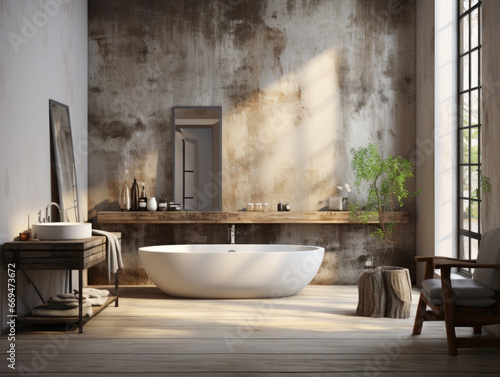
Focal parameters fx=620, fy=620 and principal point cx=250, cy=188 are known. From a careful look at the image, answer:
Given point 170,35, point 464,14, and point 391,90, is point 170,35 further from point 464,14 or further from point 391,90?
point 464,14

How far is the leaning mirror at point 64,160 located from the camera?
5742 millimetres

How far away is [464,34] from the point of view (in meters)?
6.30

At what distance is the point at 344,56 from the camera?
7082 millimetres

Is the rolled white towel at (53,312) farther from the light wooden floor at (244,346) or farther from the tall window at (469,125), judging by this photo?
the tall window at (469,125)

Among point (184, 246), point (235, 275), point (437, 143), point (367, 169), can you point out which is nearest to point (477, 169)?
point (437, 143)

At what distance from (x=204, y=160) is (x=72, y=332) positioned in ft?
9.40

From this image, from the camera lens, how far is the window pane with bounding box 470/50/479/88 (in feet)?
19.4

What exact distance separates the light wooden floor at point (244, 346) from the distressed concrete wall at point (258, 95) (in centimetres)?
163

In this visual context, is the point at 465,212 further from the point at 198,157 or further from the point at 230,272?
the point at 198,157

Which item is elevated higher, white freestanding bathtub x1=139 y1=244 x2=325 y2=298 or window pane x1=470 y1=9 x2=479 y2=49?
window pane x1=470 y1=9 x2=479 y2=49

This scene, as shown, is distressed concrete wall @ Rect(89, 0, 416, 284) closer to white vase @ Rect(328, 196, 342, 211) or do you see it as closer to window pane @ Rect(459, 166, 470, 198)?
white vase @ Rect(328, 196, 342, 211)

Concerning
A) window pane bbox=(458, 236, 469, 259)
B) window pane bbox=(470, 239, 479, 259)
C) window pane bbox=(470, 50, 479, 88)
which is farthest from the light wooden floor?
window pane bbox=(470, 50, 479, 88)

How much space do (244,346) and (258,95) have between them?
3584 millimetres

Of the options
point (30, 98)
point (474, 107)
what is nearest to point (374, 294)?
point (474, 107)
